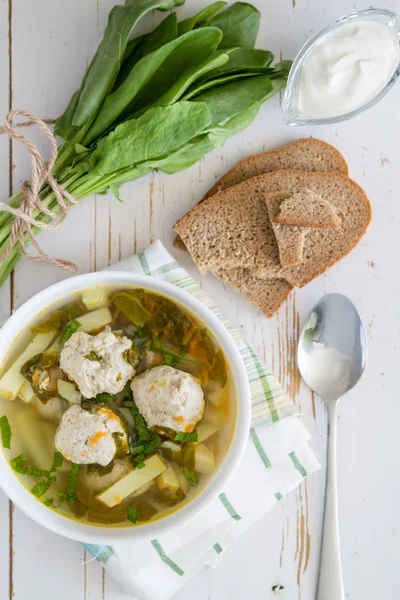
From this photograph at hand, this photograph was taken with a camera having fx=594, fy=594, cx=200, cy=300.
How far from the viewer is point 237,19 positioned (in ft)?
4.54

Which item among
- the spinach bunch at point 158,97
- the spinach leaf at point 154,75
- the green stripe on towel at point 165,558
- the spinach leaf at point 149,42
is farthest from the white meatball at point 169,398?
the spinach leaf at point 149,42

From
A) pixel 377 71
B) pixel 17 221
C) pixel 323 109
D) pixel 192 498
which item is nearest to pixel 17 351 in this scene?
pixel 17 221

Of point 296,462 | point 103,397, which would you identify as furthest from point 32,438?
point 296,462

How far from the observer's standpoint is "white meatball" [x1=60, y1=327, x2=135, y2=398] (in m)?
1.23

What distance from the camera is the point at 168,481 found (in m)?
1.26

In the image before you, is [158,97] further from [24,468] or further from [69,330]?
[24,468]

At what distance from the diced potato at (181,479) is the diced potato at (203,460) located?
0.11ft

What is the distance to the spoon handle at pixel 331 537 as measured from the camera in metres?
1.44

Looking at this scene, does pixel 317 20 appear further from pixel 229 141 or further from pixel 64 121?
pixel 64 121

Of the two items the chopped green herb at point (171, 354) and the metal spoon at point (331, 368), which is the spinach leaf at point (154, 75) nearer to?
the chopped green herb at point (171, 354)

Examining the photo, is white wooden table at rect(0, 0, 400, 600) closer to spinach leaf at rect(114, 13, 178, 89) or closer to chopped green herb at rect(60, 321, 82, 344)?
spinach leaf at rect(114, 13, 178, 89)

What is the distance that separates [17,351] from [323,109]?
904 mm

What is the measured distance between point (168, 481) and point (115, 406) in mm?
199

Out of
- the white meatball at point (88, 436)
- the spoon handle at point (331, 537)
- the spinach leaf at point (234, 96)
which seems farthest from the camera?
the spoon handle at point (331, 537)
